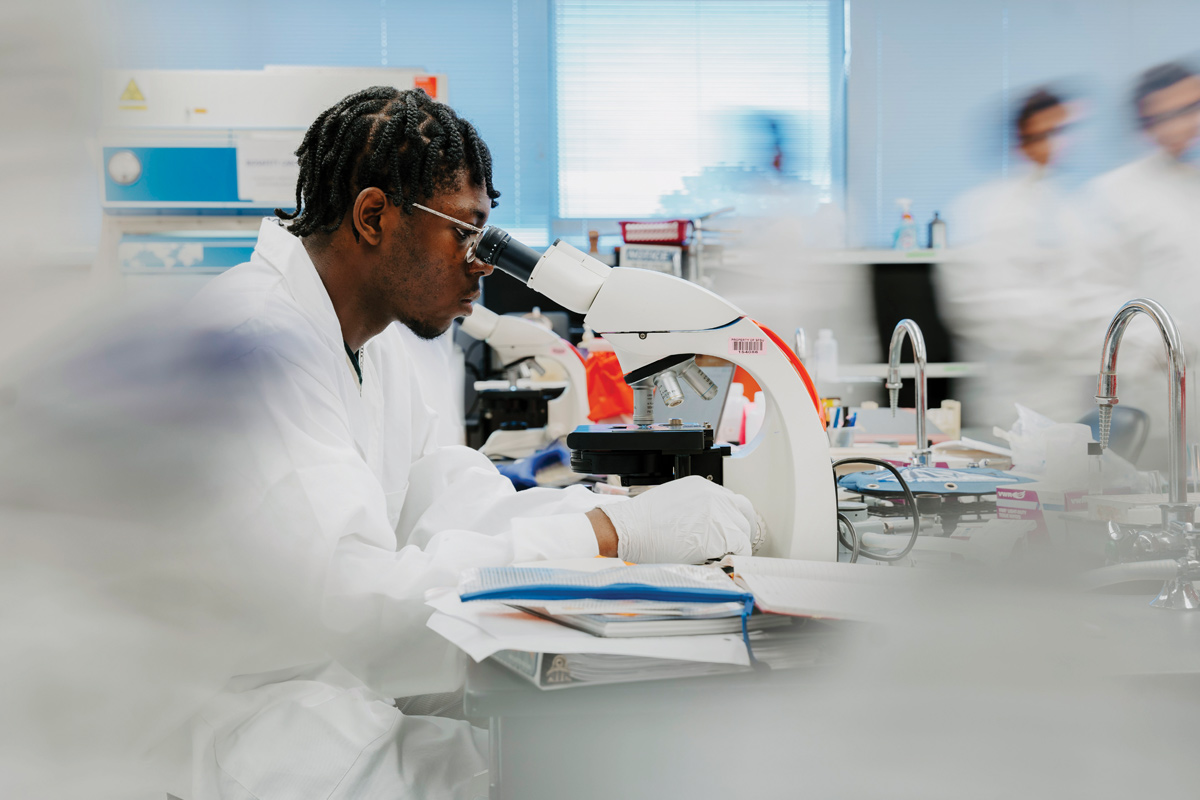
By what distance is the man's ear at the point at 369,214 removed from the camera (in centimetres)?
111

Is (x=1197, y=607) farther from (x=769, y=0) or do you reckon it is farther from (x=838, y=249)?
(x=769, y=0)

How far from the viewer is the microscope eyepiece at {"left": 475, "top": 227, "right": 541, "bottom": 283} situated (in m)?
0.98

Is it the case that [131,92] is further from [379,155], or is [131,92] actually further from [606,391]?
[606,391]

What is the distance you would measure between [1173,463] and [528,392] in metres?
1.99

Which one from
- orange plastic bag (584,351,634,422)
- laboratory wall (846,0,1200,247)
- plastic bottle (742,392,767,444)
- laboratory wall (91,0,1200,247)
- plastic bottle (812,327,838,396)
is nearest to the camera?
laboratory wall (91,0,1200,247)

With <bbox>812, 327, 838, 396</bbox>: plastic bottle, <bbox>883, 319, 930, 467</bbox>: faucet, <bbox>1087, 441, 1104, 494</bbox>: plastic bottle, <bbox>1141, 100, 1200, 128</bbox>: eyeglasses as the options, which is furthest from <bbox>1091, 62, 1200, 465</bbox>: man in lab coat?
<bbox>812, 327, 838, 396</bbox>: plastic bottle

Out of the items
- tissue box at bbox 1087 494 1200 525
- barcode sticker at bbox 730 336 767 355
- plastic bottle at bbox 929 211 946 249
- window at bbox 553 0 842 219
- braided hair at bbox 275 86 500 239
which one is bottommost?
tissue box at bbox 1087 494 1200 525

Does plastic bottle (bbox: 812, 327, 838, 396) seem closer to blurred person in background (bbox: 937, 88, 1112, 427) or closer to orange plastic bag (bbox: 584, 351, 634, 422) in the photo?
orange plastic bag (bbox: 584, 351, 634, 422)

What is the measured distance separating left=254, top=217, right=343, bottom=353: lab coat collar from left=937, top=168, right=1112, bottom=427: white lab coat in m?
0.78

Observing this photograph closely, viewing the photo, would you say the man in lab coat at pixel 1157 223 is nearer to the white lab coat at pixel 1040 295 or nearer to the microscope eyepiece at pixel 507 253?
the white lab coat at pixel 1040 295

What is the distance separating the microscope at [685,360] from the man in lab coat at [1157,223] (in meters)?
0.36

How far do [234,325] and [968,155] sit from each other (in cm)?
50

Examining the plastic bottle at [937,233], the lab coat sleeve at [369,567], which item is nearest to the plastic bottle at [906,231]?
the plastic bottle at [937,233]

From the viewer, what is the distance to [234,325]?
243 millimetres
